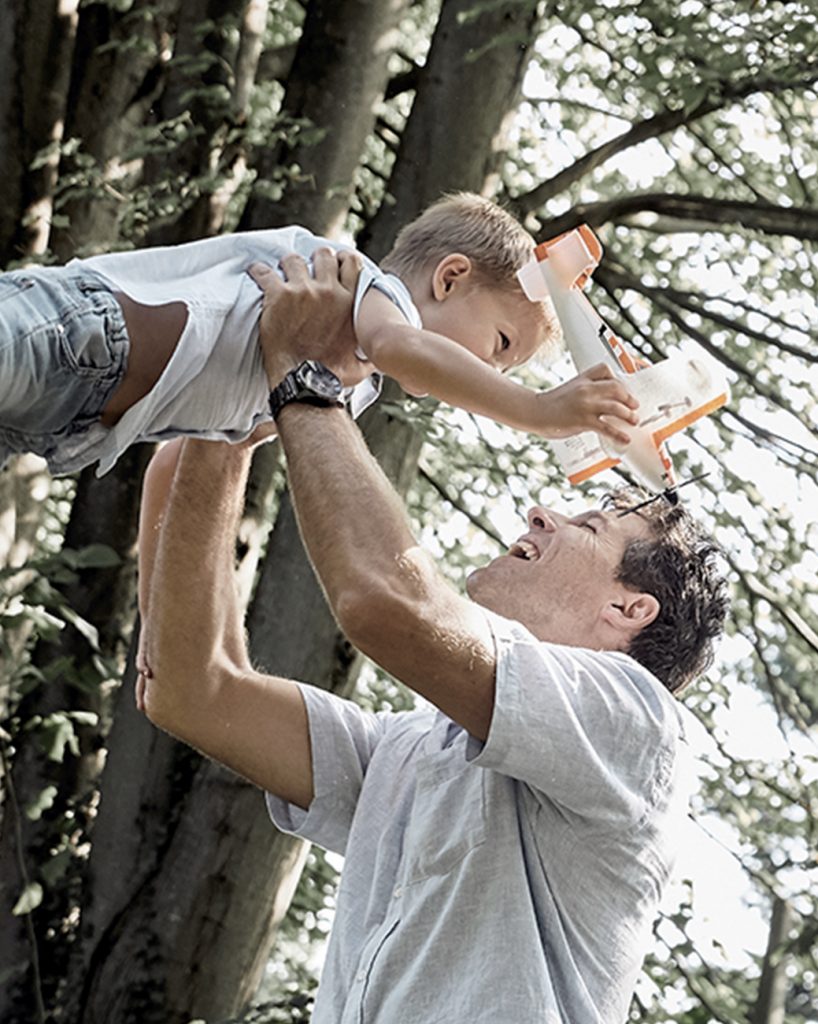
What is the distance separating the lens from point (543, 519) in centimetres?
386

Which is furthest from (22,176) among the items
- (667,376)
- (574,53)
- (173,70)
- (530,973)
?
(574,53)

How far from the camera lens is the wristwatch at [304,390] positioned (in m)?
2.87

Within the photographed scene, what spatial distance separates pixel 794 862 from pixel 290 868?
1808mm

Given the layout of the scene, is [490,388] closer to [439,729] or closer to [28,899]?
[439,729]

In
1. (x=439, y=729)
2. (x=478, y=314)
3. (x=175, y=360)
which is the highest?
(x=478, y=314)

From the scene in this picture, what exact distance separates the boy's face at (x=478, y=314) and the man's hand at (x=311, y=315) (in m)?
0.23

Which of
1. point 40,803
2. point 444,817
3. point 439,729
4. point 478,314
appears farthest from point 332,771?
point 40,803

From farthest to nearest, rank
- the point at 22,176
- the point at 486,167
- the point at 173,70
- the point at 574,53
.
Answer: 1. the point at 574,53
2. the point at 486,167
3. the point at 173,70
4. the point at 22,176

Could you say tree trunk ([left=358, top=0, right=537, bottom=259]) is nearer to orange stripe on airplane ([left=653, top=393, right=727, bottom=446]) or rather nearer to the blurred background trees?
the blurred background trees

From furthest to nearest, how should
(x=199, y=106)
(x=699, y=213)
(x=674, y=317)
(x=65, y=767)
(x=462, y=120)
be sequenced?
(x=674, y=317) → (x=699, y=213) → (x=65, y=767) → (x=462, y=120) → (x=199, y=106)

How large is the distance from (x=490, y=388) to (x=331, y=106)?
9.38 feet

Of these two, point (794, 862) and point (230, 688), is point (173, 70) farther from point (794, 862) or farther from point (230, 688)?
point (794, 862)

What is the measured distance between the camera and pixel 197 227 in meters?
5.56

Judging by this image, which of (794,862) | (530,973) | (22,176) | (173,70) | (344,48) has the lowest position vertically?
(530,973)
